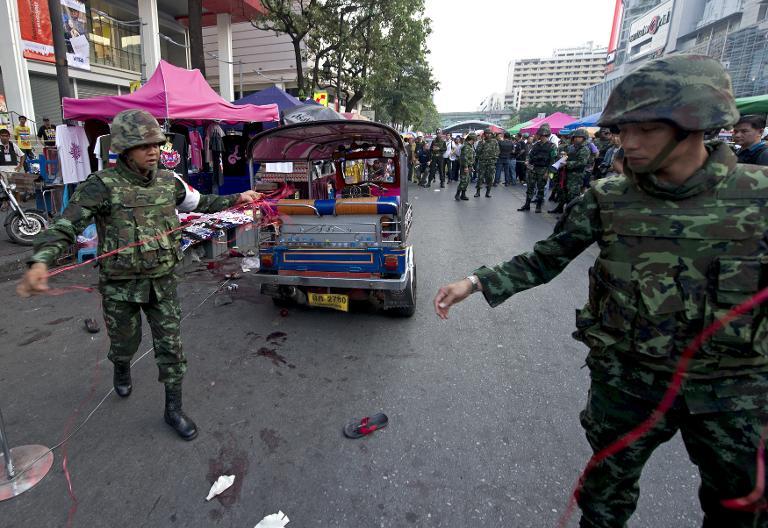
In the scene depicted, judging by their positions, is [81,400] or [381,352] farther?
[381,352]

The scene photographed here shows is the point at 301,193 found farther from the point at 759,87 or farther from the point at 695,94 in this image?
the point at 759,87

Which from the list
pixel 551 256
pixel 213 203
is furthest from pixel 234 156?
pixel 551 256

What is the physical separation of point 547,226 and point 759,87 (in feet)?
141

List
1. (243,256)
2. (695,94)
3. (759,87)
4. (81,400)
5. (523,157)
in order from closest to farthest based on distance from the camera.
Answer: (695,94), (81,400), (243,256), (523,157), (759,87)

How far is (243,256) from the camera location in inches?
291

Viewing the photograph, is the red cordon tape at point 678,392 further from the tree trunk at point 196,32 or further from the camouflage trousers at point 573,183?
the tree trunk at point 196,32

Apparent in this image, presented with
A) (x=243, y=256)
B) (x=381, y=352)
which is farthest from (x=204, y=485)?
(x=243, y=256)

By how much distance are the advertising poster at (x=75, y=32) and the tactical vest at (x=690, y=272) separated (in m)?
17.2

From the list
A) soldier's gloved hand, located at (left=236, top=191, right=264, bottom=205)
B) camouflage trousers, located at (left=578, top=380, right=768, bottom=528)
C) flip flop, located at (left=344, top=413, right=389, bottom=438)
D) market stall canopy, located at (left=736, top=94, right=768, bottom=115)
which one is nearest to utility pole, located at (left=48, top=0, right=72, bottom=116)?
soldier's gloved hand, located at (left=236, top=191, right=264, bottom=205)

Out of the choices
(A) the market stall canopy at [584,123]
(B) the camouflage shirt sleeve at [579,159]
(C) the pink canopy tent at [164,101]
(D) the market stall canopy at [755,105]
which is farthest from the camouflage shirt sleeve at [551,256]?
(A) the market stall canopy at [584,123]

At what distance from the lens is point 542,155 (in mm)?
11086

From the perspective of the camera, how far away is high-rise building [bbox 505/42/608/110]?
490 feet

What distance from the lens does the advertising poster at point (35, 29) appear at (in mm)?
13312

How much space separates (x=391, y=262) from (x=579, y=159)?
24.3 feet
